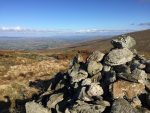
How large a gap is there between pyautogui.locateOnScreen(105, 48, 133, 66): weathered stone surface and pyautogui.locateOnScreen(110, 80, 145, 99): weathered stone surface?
2.76m

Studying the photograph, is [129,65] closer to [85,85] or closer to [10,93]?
[85,85]

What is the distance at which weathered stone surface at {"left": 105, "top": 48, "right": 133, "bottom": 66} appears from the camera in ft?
76.5

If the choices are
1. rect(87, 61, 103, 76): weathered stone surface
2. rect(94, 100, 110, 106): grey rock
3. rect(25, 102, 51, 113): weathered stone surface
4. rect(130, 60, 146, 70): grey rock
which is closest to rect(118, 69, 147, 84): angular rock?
rect(130, 60, 146, 70): grey rock

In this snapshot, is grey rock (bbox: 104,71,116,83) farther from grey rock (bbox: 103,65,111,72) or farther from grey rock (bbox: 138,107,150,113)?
grey rock (bbox: 138,107,150,113)

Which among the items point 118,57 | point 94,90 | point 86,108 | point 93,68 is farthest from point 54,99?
point 118,57

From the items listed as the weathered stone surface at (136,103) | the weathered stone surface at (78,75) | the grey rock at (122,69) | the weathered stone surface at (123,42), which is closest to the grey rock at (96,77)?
the weathered stone surface at (78,75)

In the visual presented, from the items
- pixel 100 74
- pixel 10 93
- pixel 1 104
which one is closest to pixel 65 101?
pixel 100 74

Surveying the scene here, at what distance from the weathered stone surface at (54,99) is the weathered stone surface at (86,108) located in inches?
91.2

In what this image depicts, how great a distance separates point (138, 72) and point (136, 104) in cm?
272

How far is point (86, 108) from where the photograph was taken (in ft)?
63.9

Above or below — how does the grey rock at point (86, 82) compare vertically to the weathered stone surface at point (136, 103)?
above

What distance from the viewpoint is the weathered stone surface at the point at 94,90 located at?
2075 centimetres

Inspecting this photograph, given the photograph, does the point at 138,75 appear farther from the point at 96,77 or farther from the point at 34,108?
the point at 34,108

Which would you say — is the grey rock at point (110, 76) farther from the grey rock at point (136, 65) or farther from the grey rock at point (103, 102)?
the grey rock at point (103, 102)
